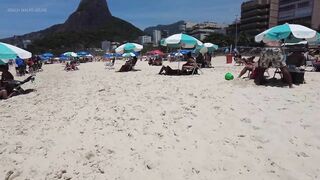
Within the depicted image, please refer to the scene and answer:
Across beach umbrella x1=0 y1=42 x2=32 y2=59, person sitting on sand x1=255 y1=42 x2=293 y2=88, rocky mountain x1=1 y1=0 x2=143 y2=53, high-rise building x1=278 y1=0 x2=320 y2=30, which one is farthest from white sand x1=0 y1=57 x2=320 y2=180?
rocky mountain x1=1 y1=0 x2=143 y2=53

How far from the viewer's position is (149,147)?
403cm

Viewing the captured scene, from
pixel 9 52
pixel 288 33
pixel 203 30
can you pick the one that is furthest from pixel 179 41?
pixel 203 30

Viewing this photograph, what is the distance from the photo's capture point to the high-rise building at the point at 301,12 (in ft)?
226

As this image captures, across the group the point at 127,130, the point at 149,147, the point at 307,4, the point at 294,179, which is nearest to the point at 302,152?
the point at 294,179

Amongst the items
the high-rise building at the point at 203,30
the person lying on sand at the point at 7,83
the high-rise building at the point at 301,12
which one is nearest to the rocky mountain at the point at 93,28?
the high-rise building at the point at 203,30

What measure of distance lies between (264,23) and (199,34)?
3712 centimetres

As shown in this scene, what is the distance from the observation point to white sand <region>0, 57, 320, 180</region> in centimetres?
352

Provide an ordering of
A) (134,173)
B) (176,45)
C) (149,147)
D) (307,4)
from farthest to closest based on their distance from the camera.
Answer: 1. (307,4)
2. (176,45)
3. (149,147)
4. (134,173)

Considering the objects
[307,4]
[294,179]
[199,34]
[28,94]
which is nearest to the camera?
[294,179]

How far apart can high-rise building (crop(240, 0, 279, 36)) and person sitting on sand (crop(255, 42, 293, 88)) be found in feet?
272

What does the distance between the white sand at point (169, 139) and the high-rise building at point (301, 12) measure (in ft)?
226

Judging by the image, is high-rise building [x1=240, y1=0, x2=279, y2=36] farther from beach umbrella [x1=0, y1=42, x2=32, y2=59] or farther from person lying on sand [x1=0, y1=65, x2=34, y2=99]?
beach umbrella [x1=0, y1=42, x2=32, y2=59]

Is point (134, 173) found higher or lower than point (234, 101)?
lower

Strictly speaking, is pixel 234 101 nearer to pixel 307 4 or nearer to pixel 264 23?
pixel 307 4
